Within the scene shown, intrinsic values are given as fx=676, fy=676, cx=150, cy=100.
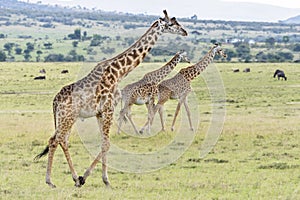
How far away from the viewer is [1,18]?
190m

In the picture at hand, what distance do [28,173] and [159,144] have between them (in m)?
3.98

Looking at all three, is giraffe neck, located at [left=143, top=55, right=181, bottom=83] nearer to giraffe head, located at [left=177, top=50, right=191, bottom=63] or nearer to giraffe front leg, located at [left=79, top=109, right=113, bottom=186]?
giraffe head, located at [left=177, top=50, right=191, bottom=63]

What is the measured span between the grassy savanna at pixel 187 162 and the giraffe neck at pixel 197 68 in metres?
1.02

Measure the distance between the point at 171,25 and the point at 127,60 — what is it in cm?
86

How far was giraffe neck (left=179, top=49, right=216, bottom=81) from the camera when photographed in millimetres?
17188

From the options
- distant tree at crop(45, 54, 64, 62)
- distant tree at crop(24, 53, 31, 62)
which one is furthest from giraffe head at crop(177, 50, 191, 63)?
distant tree at crop(24, 53, 31, 62)

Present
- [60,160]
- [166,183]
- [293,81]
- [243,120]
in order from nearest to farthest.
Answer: [166,183] < [60,160] < [243,120] < [293,81]

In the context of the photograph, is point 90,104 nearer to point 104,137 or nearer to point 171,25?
point 104,137

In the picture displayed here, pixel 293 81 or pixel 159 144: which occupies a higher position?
pixel 159 144

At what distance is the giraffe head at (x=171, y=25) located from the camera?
10305 mm

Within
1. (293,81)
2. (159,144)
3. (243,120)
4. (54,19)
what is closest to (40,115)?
(243,120)

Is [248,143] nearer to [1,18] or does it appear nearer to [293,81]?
[293,81]

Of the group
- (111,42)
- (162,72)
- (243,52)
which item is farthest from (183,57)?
(243,52)

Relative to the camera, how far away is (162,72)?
54.7 feet
